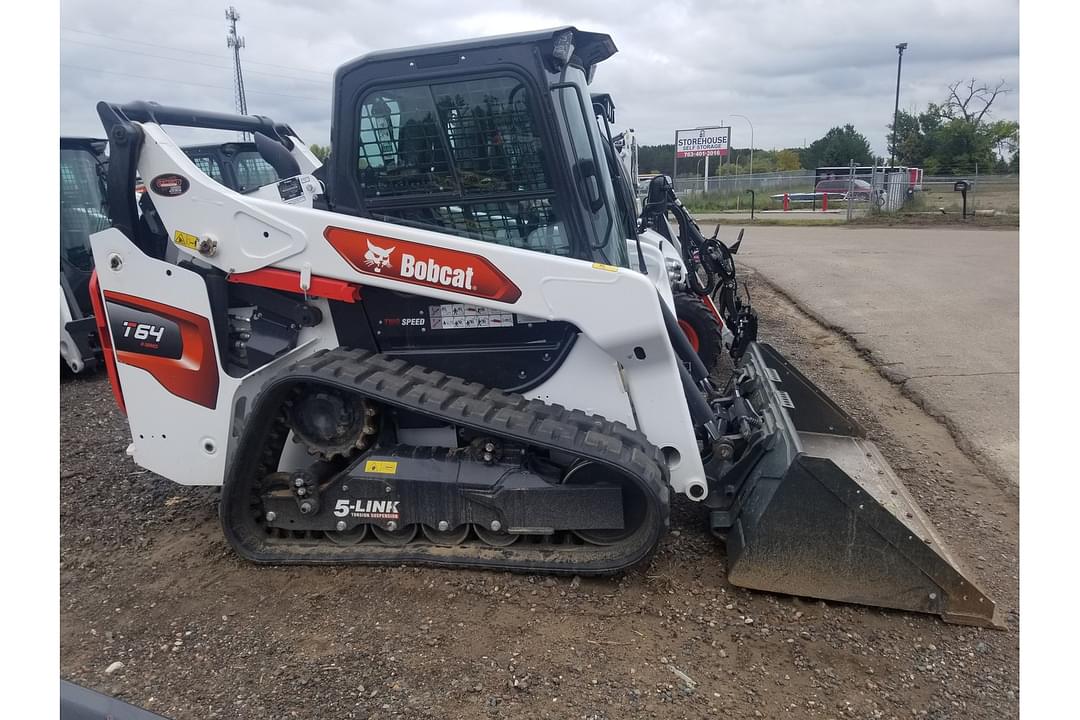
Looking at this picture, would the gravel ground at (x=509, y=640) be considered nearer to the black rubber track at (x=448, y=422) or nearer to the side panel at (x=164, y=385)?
the black rubber track at (x=448, y=422)

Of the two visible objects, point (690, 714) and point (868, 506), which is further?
point (868, 506)

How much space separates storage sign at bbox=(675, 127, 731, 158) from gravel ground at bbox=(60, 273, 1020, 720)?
960 inches

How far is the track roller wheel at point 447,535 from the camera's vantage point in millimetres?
3359

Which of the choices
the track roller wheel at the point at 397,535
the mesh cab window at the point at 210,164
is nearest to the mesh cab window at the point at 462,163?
the track roller wheel at the point at 397,535

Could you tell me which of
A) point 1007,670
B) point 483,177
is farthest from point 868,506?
point 483,177

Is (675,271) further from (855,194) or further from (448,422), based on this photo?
(855,194)

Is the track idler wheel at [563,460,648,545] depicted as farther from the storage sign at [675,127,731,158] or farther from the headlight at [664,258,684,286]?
the storage sign at [675,127,731,158]

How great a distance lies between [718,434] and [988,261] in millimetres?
11502

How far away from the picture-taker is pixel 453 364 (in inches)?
136

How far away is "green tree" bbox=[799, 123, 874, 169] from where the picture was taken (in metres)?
49.0

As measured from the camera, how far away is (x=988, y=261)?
40.8 feet

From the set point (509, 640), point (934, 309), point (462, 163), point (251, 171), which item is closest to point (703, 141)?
point (934, 309)

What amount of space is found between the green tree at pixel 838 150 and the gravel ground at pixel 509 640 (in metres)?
50.5

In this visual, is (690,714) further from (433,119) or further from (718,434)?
(433,119)
